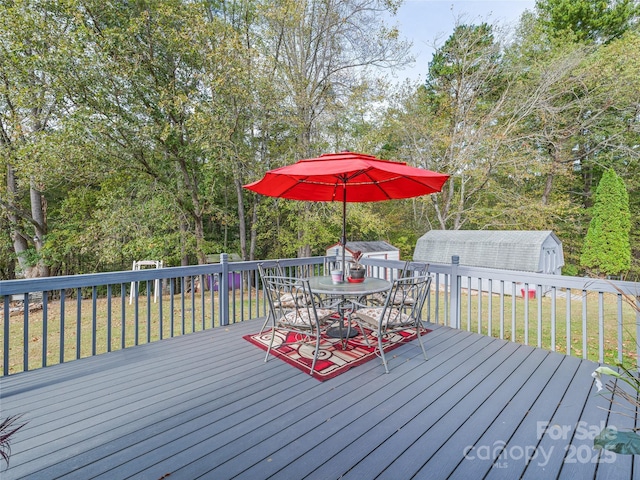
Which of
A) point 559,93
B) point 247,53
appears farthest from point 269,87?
point 559,93

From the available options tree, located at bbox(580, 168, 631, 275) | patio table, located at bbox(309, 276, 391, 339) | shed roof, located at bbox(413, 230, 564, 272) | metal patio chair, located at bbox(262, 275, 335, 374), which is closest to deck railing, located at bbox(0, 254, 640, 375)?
metal patio chair, located at bbox(262, 275, 335, 374)

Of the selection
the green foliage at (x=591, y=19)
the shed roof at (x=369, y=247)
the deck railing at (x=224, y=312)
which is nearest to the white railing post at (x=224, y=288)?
the deck railing at (x=224, y=312)

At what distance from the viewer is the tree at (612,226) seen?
12.9 metres

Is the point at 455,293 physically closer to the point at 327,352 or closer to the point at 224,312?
the point at 327,352

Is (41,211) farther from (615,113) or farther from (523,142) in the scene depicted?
(615,113)

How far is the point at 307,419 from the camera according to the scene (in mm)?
2205

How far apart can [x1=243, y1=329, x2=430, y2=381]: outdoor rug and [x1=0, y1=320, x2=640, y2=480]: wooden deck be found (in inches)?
6.0

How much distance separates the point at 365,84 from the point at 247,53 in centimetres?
342

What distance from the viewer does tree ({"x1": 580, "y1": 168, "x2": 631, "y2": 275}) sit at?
12859mm

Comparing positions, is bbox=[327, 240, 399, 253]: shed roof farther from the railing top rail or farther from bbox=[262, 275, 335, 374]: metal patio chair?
bbox=[262, 275, 335, 374]: metal patio chair

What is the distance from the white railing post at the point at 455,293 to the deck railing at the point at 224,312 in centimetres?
1

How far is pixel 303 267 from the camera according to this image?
583 centimetres

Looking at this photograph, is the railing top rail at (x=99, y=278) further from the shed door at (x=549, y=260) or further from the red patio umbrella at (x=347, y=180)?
the shed door at (x=549, y=260)

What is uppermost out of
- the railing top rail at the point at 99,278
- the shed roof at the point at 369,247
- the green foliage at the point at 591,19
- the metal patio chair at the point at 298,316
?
the green foliage at the point at 591,19
